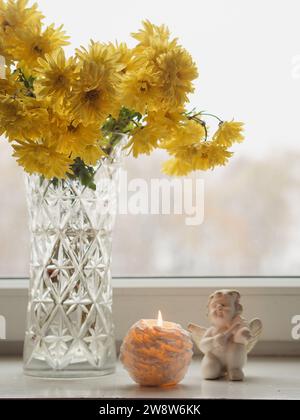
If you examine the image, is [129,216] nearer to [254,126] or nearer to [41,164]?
[254,126]

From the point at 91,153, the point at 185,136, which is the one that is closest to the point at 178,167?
the point at 185,136

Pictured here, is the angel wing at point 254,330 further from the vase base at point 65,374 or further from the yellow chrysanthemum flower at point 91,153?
the yellow chrysanthemum flower at point 91,153

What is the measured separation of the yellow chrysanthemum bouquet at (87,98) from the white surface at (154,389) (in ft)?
0.87

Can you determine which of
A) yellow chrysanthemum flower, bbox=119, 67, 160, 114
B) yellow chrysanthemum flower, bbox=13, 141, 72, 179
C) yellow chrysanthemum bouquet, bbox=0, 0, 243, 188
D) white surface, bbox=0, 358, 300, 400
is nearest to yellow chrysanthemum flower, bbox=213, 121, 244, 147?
yellow chrysanthemum bouquet, bbox=0, 0, 243, 188

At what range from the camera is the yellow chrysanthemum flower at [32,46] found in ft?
3.46

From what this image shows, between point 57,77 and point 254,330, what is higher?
point 57,77

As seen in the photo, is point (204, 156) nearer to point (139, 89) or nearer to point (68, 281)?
point (139, 89)

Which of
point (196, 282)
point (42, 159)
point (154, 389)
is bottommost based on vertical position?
point (154, 389)

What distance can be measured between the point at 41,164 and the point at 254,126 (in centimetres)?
54

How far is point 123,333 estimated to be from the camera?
134 centimetres

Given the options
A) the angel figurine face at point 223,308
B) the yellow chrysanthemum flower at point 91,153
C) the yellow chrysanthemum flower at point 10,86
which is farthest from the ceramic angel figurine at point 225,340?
the yellow chrysanthemum flower at point 10,86

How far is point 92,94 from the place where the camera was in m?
0.99

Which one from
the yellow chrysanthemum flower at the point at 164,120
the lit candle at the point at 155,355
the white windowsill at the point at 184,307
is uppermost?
the yellow chrysanthemum flower at the point at 164,120

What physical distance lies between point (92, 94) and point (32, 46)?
13cm
